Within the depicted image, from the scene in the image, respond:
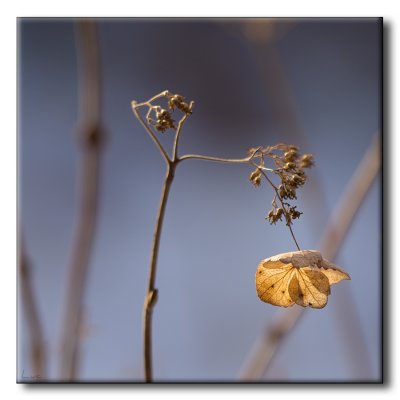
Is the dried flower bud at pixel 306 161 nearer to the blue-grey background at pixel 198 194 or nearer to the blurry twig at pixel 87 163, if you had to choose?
the blurry twig at pixel 87 163

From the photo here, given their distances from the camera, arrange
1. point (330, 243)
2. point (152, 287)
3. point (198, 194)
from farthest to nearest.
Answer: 1. point (198, 194)
2. point (330, 243)
3. point (152, 287)

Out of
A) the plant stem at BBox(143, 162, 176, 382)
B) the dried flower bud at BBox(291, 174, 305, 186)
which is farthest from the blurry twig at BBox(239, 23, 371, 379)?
the plant stem at BBox(143, 162, 176, 382)

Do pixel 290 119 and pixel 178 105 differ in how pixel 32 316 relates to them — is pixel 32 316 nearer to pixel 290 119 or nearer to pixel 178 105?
pixel 178 105

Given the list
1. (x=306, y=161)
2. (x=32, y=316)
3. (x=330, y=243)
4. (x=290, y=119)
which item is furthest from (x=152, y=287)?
(x=290, y=119)

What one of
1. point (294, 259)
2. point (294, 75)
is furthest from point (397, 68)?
point (294, 259)

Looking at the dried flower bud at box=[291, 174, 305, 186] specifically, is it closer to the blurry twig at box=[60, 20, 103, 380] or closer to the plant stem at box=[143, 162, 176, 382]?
the plant stem at box=[143, 162, 176, 382]
